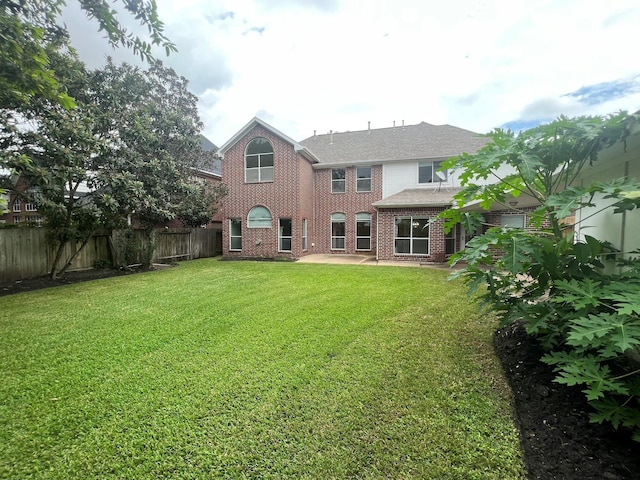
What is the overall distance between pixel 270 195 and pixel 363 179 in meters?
5.43

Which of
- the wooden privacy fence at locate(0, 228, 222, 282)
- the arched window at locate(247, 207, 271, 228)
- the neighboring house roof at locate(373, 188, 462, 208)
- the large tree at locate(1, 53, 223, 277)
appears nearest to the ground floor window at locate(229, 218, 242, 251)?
the arched window at locate(247, 207, 271, 228)

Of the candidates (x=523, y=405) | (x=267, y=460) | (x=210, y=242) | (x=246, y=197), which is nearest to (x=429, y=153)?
(x=246, y=197)

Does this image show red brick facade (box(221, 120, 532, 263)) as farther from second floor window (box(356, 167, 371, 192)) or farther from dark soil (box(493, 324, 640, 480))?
dark soil (box(493, 324, 640, 480))

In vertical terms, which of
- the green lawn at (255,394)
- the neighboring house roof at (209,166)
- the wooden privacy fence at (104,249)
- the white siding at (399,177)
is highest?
the neighboring house roof at (209,166)

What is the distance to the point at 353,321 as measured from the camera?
518cm

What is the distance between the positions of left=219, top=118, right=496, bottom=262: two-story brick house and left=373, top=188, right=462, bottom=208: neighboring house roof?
50 millimetres

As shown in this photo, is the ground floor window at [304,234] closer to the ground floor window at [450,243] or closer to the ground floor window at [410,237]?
the ground floor window at [410,237]

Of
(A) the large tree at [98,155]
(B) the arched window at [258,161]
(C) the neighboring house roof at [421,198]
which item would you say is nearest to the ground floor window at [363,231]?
(C) the neighboring house roof at [421,198]

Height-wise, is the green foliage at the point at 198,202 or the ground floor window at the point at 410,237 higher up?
the green foliage at the point at 198,202

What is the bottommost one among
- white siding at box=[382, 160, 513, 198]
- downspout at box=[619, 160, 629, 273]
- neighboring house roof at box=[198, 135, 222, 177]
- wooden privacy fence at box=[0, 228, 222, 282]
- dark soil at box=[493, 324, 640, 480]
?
dark soil at box=[493, 324, 640, 480]

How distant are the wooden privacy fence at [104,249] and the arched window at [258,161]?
14.5 ft

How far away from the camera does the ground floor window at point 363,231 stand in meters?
16.6

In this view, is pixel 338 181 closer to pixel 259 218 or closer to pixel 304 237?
pixel 304 237

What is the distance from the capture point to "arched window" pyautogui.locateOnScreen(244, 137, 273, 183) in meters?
15.7
